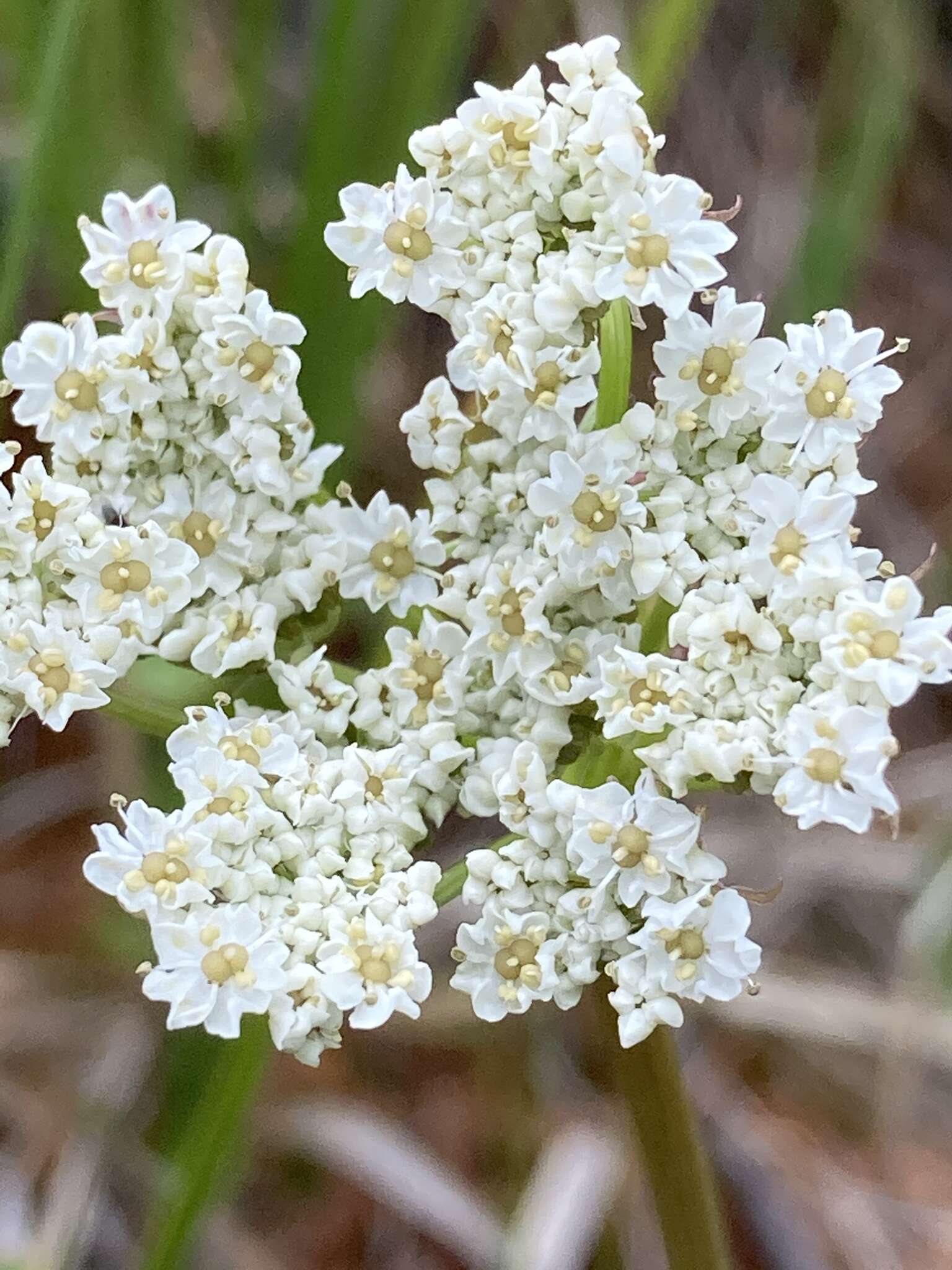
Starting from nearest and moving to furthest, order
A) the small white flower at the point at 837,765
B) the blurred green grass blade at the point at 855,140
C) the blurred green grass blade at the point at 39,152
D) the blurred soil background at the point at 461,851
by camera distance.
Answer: the small white flower at the point at 837,765 → the blurred green grass blade at the point at 39,152 → the blurred soil background at the point at 461,851 → the blurred green grass blade at the point at 855,140

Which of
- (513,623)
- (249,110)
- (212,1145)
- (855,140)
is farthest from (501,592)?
(855,140)

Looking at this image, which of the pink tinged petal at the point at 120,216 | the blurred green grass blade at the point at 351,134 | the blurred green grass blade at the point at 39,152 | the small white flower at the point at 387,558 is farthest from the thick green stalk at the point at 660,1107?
the blurred green grass blade at the point at 351,134

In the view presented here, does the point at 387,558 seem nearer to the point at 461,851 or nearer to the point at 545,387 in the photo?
the point at 545,387

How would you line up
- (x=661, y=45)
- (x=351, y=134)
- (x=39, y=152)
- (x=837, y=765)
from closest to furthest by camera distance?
(x=837, y=765), (x=39, y=152), (x=661, y=45), (x=351, y=134)

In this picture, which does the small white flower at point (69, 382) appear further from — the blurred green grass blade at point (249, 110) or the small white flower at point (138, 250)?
the blurred green grass blade at point (249, 110)

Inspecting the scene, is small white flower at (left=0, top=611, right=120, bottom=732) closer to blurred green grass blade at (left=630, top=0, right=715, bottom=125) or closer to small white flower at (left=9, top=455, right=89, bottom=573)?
small white flower at (left=9, top=455, right=89, bottom=573)

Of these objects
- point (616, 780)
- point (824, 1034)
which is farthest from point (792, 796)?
point (824, 1034)

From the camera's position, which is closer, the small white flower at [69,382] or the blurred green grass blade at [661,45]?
the small white flower at [69,382]
